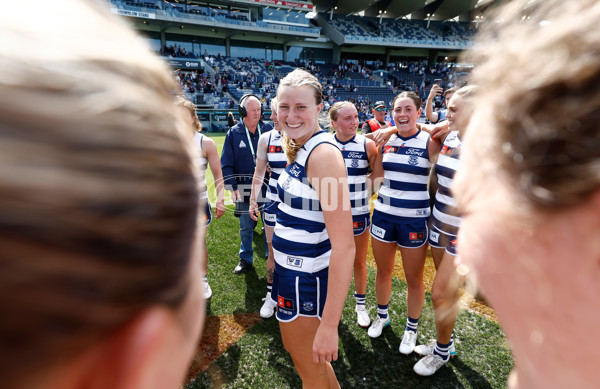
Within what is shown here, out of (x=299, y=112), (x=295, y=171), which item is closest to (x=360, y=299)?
(x=295, y=171)

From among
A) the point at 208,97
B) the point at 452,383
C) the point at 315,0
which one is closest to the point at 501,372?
the point at 452,383

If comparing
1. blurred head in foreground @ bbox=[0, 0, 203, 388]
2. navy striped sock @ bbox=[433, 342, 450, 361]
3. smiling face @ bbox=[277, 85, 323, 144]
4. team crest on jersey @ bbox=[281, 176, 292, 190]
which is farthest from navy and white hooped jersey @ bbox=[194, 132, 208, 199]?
navy striped sock @ bbox=[433, 342, 450, 361]

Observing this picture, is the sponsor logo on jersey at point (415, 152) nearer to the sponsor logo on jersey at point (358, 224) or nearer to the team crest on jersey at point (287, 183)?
the sponsor logo on jersey at point (358, 224)

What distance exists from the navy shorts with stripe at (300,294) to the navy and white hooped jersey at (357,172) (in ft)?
5.20

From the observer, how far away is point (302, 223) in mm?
2082

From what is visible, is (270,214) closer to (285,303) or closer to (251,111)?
(251,111)

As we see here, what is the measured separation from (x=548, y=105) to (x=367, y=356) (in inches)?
132

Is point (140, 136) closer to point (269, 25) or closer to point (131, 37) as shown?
point (131, 37)

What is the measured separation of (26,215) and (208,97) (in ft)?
97.5

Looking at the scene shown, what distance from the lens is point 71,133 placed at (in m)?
0.31

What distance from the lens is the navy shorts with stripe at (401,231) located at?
3.18 meters

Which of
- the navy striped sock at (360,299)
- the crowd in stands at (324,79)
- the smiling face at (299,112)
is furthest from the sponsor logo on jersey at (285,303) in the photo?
the crowd in stands at (324,79)

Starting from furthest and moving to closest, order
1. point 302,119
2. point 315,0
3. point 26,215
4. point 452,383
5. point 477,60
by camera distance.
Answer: point 315,0, point 452,383, point 302,119, point 477,60, point 26,215

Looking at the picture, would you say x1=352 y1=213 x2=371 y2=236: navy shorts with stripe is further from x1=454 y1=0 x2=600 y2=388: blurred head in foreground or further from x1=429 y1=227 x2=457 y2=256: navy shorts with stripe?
x1=454 y1=0 x2=600 y2=388: blurred head in foreground
